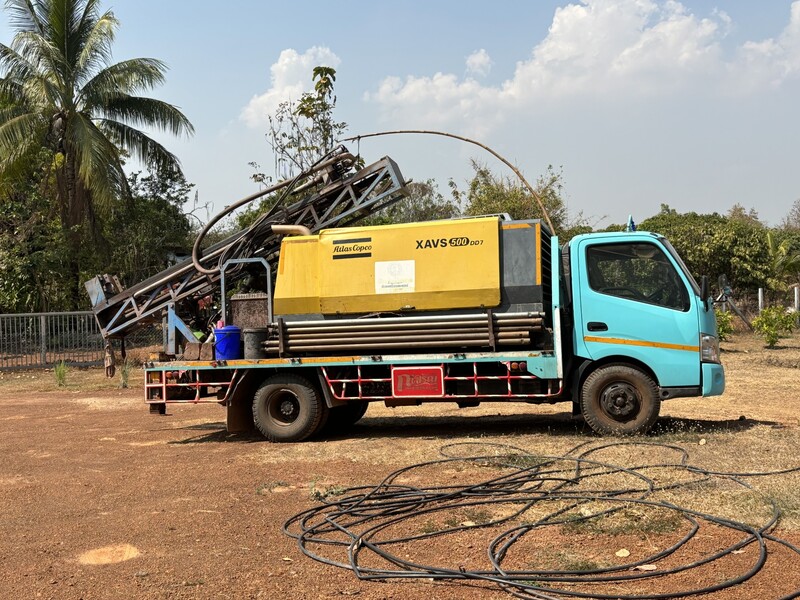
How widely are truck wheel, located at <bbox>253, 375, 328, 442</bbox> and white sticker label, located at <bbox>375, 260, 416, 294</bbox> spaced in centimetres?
159

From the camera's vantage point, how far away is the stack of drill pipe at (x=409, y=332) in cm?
948

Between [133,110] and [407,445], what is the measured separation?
20.5 meters

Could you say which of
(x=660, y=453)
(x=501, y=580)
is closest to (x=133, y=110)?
(x=660, y=453)

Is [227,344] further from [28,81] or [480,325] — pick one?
[28,81]

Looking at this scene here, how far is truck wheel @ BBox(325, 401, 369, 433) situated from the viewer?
11.3 metres

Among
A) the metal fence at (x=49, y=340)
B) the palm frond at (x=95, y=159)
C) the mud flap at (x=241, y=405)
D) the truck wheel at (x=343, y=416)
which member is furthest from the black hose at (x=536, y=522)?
the palm frond at (x=95, y=159)

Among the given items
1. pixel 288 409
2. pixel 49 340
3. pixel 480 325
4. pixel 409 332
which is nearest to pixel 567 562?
pixel 480 325

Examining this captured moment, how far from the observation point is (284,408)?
10.4 meters

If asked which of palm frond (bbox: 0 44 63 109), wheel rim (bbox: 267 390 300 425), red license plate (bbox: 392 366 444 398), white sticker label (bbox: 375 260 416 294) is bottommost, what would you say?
Answer: wheel rim (bbox: 267 390 300 425)

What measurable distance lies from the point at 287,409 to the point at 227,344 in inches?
44.0

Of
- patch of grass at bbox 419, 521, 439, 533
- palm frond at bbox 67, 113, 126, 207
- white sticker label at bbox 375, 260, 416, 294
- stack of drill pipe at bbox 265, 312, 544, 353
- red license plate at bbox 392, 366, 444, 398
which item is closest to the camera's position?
patch of grass at bbox 419, 521, 439, 533

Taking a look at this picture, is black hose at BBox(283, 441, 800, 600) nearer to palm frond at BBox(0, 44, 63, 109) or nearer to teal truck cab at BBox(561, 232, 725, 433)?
teal truck cab at BBox(561, 232, 725, 433)

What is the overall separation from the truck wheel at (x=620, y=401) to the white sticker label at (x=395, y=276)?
2379mm

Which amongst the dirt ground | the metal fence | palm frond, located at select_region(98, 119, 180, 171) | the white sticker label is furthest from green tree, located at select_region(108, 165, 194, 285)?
the white sticker label
